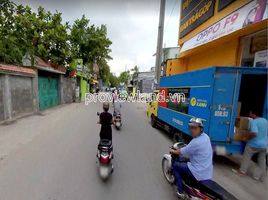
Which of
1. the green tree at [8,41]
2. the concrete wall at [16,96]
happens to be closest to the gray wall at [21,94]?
the concrete wall at [16,96]

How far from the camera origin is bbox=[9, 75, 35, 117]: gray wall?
10.3 m

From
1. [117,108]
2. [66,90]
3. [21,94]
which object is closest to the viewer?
[117,108]

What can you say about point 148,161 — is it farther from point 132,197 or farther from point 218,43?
point 218,43

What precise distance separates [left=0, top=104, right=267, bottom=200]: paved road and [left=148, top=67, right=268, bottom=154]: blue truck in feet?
2.99

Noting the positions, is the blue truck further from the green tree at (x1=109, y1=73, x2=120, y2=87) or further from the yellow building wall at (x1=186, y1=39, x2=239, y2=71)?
the green tree at (x1=109, y1=73, x2=120, y2=87)

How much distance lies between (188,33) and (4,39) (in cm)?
A: 1025

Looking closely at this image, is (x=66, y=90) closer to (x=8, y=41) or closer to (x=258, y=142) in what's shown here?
(x=8, y=41)

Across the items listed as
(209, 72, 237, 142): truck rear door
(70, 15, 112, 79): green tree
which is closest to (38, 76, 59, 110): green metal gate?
(70, 15, 112, 79): green tree

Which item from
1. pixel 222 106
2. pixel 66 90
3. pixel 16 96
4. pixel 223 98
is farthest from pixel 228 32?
pixel 66 90

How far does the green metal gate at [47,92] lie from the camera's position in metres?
14.4

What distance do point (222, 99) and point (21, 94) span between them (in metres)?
10.6

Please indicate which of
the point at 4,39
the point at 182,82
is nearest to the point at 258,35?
the point at 182,82

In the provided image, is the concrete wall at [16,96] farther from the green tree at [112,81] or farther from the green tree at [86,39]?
the green tree at [112,81]

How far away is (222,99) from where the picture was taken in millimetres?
4922
